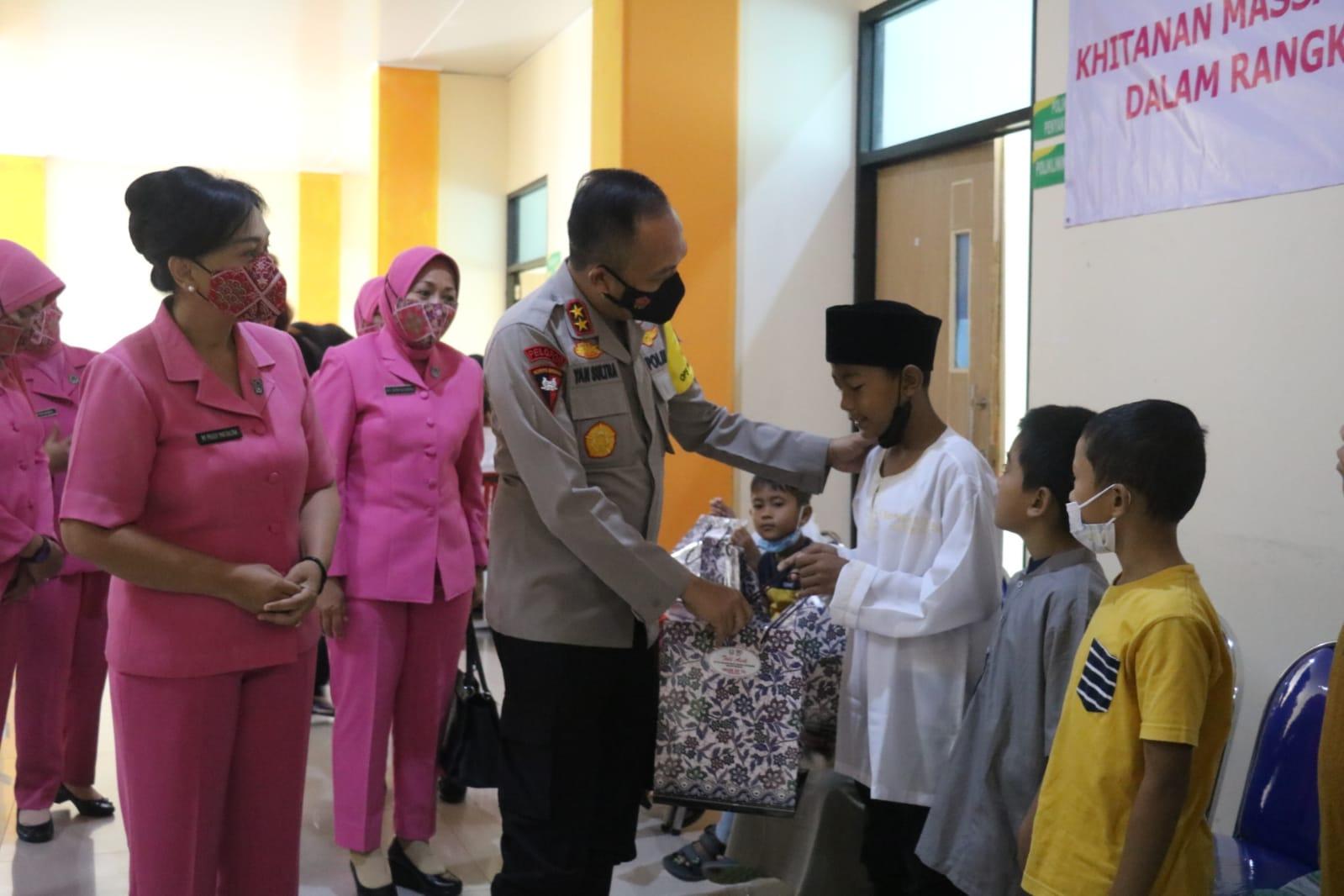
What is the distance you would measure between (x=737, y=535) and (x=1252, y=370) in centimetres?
163

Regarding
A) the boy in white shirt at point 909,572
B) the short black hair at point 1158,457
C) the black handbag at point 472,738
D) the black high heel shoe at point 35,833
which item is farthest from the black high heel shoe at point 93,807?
the short black hair at point 1158,457

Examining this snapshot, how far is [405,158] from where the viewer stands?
877cm

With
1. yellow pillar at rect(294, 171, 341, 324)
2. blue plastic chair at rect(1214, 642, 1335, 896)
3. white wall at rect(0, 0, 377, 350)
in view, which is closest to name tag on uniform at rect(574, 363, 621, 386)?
blue plastic chair at rect(1214, 642, 1335, 896)

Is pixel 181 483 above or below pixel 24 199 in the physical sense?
below

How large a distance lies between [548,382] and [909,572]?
83 centimetres

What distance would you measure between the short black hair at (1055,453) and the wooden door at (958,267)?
7.94 ft

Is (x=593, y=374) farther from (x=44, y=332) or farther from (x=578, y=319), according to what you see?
(x=44, y=332)

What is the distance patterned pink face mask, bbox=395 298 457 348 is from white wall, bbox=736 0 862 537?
207 cm

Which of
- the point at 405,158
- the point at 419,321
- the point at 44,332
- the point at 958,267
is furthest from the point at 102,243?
the point at 419,321

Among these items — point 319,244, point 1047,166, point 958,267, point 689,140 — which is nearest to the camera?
point 1047,166

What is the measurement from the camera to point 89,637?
384 cm

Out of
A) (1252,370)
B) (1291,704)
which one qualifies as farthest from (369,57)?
(1291,704)

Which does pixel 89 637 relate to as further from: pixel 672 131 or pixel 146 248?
pixel 672 131

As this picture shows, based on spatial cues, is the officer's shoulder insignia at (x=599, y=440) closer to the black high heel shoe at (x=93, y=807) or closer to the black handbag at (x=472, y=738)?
the black handbag at (x=472, y=738)
